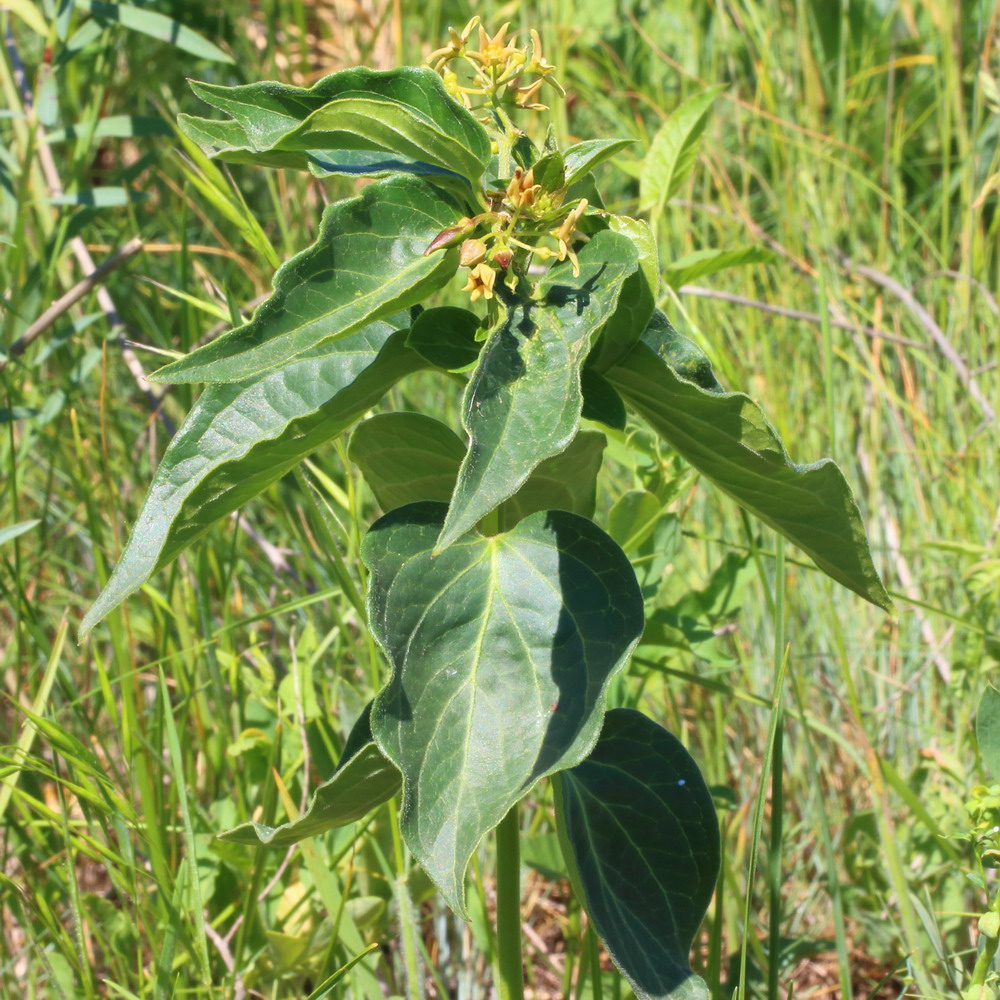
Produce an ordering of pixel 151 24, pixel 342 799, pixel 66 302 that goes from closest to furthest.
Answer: pixel 342 799
pixel 66 302
pixel 151 24

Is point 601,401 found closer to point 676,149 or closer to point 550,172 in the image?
point 550,172

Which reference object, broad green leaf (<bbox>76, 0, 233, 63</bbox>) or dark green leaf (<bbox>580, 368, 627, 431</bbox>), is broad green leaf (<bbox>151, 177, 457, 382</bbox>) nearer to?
dark green leaf (<bbox>580, 368, 627, 431</bbox>)

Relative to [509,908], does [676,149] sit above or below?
above

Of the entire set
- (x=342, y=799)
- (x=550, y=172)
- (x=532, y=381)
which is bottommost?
(x=342, y=799)

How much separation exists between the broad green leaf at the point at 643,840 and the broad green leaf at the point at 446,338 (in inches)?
13.8

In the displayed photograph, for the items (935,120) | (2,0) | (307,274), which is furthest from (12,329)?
(935,120)

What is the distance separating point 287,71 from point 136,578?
2.08 meters

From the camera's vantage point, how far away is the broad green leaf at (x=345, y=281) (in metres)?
0.71

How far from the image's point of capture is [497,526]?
2.96 feet

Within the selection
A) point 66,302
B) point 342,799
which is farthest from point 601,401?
point 66,302

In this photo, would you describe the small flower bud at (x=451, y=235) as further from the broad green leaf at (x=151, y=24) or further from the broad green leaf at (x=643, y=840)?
the broad green leaf at (x=151, y=24)

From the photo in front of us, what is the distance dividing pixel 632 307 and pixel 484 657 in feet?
0.91

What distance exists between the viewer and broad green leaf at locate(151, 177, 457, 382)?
715mm

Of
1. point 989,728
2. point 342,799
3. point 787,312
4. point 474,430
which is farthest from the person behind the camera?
point 787,312
